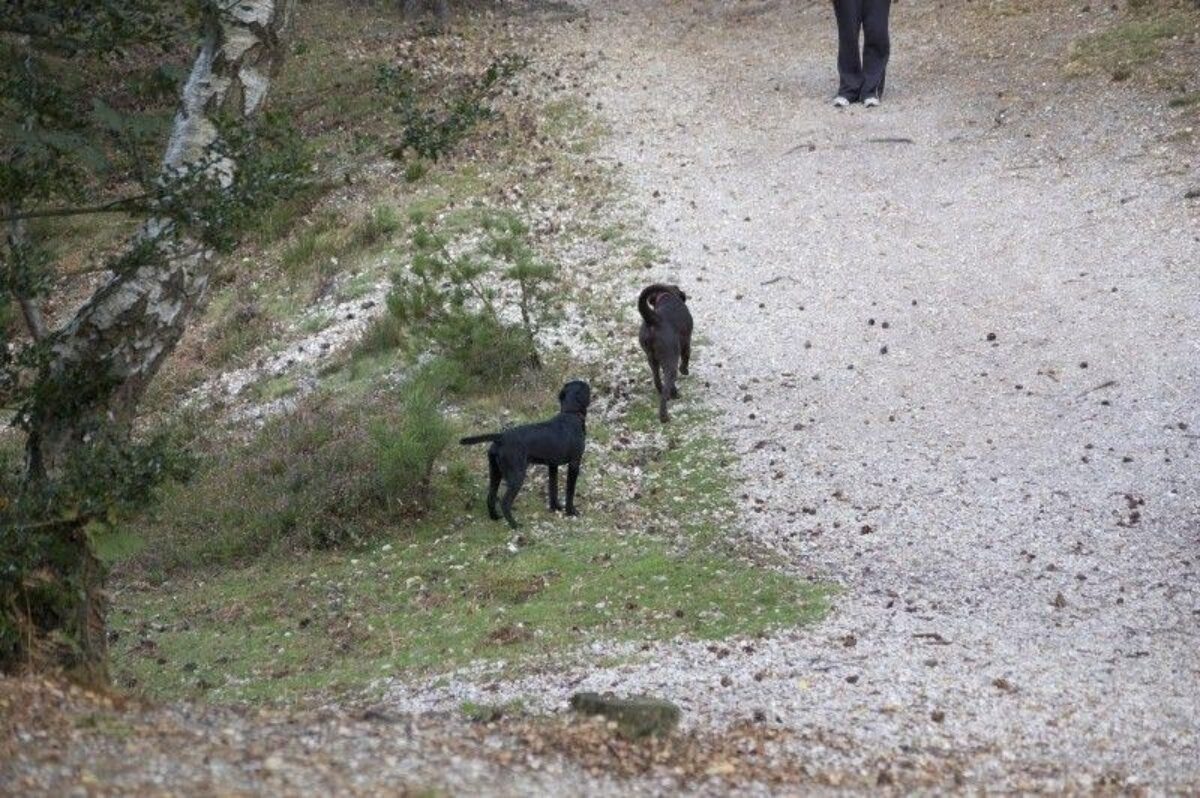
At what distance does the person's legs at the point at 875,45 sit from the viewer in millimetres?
21625

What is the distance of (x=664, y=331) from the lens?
528 inches

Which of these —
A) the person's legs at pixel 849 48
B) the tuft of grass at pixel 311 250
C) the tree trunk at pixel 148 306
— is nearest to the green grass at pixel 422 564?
the tree trunk at pixel 148 306

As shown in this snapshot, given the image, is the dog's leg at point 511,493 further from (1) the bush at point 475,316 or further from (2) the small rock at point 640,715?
(2) the small rock at point 640,715

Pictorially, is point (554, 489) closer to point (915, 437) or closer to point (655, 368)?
point (655, 368)

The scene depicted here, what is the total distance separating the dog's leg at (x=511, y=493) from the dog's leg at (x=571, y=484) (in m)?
0.41

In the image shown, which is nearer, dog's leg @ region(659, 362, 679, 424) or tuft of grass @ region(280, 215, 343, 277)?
dog's leg @ region(659, 362, 679, 424)

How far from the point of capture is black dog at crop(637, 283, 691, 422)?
13.4 m

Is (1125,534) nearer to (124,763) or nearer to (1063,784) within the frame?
(1063,784)

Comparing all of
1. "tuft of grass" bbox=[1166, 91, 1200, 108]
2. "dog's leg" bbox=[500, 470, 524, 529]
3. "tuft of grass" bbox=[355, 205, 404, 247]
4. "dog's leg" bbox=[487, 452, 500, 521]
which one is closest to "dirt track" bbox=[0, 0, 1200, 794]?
"tuft of grass" bbox=[1166, 91, 1200, 108]

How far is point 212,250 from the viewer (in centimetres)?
846

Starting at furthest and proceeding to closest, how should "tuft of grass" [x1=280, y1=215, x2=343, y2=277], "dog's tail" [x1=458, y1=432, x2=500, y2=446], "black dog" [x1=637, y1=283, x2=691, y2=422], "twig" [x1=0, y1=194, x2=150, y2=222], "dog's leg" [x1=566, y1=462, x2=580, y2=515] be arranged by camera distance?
"tuft of grass" [x1=280, y1=215, x2=343, y2=277]
"black dog" [x1=637, y1=283, x2=691, y2=422]
"dog's leg" [x1=566, y1=462, x2=580, y2=515]
"dog's tail" [x1=458, y1=432, x2=500, y2=446]
"twig" [x1=0, y1=194, x2=150, y2=222]

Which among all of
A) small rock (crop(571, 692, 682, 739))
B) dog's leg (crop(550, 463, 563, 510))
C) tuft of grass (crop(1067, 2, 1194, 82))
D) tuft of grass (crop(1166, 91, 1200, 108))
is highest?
tuft of grass (crop(1067, 2, 1194, 82))

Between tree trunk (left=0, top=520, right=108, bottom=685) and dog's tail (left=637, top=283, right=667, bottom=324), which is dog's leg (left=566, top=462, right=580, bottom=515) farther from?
tree trunk (left=0, top=520, right=108, bottom=685)

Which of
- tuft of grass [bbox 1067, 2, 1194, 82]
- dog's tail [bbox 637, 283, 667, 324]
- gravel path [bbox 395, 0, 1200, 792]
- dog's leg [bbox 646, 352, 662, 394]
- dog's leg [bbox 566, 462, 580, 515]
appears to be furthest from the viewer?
tuft of grass [bbox 1067, 2, 1194, 82]
